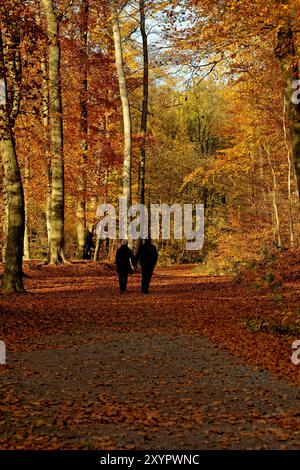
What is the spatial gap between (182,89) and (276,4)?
11.1 ft

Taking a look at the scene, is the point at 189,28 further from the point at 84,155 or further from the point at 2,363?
the point at 84,155

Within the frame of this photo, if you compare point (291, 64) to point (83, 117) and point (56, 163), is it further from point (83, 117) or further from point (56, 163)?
point (83, 117)

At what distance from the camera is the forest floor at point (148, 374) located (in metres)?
5.92

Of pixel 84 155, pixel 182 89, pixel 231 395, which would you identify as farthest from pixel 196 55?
pixel 84 155

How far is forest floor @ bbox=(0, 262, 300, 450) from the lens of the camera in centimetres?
592

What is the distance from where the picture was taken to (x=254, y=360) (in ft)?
31.3

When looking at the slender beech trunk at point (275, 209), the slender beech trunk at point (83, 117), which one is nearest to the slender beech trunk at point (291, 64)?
the slender beech trunk at point (275, 209)
